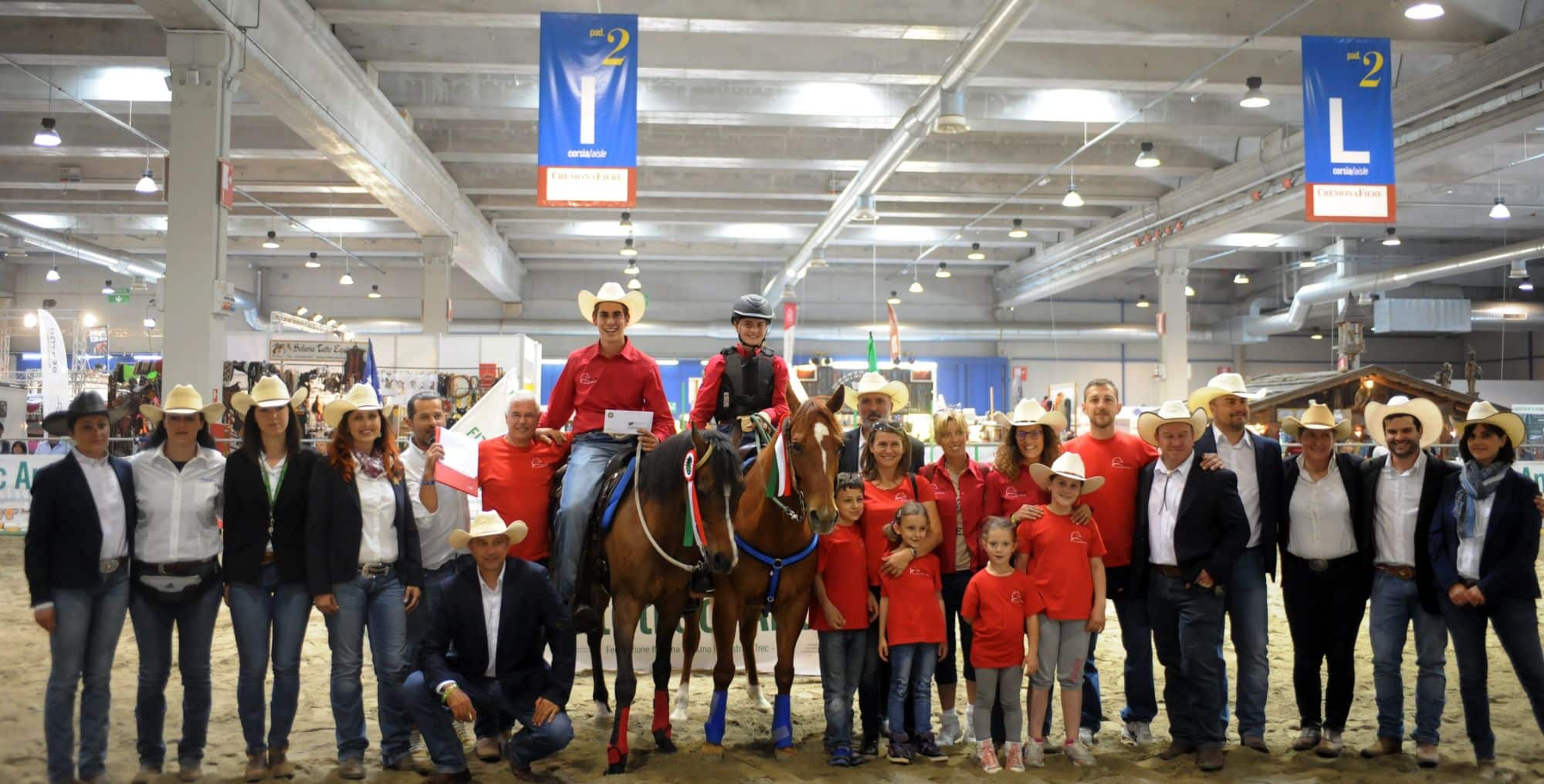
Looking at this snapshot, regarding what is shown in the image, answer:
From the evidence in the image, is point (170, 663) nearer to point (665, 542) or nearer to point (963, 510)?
point (665, 542)

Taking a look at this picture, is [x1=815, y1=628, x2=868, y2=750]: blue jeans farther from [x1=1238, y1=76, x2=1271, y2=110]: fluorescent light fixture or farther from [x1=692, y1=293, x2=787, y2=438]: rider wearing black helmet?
[x1=1238, y1=76, x2=1271, y2=110]: fluorescent light fixture

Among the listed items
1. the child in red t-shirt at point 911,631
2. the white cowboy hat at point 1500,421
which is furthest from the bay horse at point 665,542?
the white cowboy hat at point 1500,421

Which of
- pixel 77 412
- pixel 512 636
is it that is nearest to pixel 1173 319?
pixel 512 636

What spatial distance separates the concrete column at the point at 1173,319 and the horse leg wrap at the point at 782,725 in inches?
658

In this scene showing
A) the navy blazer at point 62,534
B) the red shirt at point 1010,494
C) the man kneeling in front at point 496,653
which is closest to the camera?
the navy blazer at point 62,534

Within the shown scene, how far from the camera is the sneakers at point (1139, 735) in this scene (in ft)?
17.0

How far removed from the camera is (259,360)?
13914 millimetres

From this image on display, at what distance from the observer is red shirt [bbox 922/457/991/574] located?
5039 millimetres

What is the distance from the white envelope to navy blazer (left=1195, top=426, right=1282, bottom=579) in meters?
2.67

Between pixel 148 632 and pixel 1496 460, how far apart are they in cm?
582

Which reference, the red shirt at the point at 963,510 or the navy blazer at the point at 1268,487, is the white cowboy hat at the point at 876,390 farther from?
the navy blazer at the point at 1268,487

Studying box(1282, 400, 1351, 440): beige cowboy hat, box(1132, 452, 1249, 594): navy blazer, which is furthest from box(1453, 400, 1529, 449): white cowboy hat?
box(1132, 452, 1249, 594): navy blazer

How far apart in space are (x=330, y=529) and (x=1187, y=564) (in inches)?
147

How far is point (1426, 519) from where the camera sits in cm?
483
